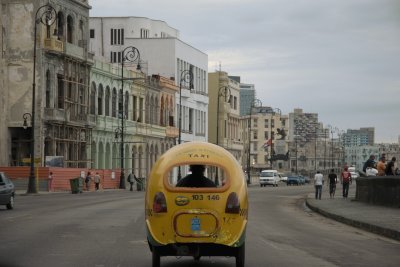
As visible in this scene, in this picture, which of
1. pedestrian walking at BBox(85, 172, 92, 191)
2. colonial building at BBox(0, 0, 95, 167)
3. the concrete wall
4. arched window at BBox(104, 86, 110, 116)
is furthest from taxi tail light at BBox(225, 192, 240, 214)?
arched window at BBox(104, 86, 110, 116)

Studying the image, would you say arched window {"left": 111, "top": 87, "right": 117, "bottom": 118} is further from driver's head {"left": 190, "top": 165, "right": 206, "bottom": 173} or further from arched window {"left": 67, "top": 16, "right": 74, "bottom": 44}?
driver's head {"left": 190, "top": 165, "right": 206, "bottom": 173}

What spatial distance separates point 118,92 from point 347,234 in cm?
6602

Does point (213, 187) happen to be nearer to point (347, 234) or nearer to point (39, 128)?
point (347, 234)

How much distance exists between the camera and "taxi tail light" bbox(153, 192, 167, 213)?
553 inches

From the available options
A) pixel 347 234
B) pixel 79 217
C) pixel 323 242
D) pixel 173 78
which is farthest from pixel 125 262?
pixel 173 78

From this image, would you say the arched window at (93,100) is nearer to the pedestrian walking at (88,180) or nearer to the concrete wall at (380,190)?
the pedestrian walking at (88,180)

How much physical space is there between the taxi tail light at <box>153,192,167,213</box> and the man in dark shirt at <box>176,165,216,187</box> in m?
0.79

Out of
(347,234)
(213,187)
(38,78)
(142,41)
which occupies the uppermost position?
(142,41)

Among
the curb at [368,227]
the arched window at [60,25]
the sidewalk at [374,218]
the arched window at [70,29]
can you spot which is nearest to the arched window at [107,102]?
the arched window at [70,29]

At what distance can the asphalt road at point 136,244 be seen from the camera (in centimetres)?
1619

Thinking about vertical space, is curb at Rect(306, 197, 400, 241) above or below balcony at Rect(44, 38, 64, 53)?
below

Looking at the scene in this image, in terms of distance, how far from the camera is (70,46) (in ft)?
252

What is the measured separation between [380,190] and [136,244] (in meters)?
21.3

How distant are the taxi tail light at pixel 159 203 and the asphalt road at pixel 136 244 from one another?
1693 mm
